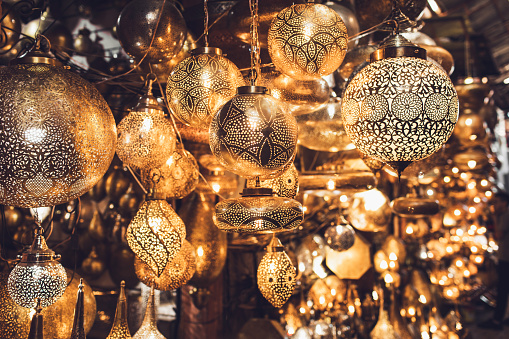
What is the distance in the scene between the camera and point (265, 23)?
5.29 feet

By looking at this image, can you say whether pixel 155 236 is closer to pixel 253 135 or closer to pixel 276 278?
pixel 276 278

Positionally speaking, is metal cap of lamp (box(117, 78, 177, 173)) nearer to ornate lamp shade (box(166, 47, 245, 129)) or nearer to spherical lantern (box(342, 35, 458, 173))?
ornate lamp shade (box(166, 47, 245, 129))

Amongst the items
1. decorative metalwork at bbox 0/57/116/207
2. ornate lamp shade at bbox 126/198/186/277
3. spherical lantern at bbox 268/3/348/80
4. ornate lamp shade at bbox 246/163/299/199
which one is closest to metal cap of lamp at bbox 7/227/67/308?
ornate lamp shade at bbox 126/198/186/277

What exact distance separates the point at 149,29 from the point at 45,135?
80cm

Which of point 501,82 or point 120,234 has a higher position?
point 501,82

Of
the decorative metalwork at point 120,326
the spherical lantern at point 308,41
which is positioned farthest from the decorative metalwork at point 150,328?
the spherical lantern at point 308,41

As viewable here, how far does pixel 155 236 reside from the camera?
5.28 ft

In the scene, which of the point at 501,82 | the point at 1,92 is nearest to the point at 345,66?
the point at 1,92

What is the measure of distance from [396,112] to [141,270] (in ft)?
4.33

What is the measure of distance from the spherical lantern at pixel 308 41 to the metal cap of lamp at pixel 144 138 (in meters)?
0.53

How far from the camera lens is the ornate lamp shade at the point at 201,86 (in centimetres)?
138

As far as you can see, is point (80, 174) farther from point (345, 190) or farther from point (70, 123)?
point (345, 190)

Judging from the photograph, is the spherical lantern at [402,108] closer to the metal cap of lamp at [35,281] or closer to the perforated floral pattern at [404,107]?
the perforated floral pattern at [404,107]

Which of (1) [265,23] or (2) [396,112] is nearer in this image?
(2) [396,112]
